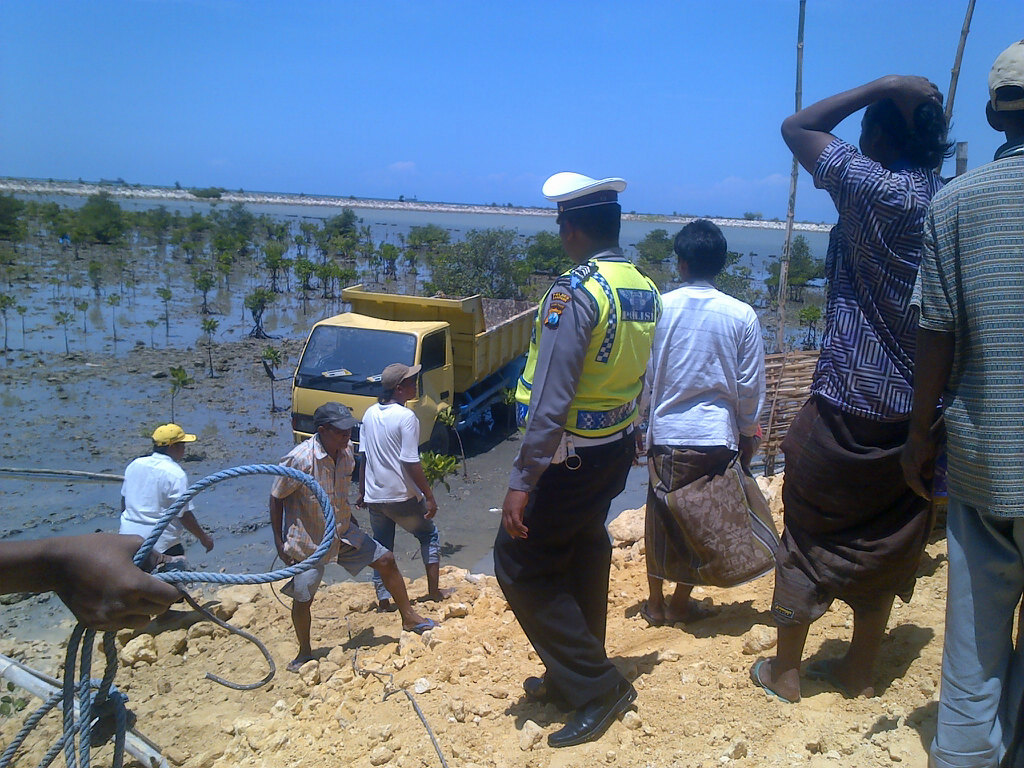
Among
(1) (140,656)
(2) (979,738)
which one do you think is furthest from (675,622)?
(1) (140,656)

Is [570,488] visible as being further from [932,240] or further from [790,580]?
[932,240]

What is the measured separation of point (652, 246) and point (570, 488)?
2569 centimetres

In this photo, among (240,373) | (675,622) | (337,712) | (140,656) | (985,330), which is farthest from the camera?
(240,373)

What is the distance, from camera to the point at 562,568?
8.94 feet

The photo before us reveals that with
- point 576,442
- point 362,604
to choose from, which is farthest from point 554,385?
point 362,604

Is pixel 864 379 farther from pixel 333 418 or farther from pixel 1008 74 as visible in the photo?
pixel 333 418

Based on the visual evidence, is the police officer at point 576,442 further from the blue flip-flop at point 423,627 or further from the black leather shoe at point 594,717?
the blue flip-flop at point 423,627

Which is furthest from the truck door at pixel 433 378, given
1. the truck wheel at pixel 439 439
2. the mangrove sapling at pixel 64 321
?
the mangrove sapling at pixel 64 321

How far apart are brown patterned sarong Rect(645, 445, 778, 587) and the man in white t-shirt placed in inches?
76.4

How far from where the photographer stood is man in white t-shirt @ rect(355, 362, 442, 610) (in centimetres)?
473

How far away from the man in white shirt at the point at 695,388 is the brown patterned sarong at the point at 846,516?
1.98ft

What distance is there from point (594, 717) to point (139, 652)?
281 cm

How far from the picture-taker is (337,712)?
328cm

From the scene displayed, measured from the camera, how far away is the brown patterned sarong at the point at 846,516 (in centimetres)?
232
